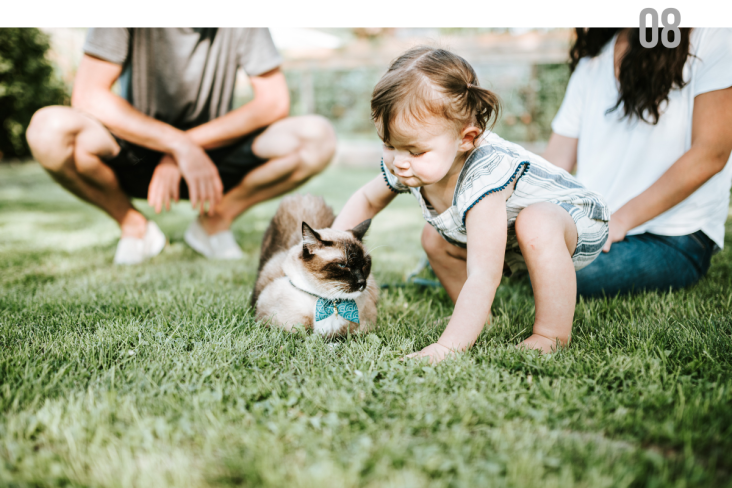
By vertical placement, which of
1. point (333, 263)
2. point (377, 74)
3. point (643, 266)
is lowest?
point (643, 266)

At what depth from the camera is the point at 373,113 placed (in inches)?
69.1

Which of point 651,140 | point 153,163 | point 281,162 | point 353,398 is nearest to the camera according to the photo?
point 353,398

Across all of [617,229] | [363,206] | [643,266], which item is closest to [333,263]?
[363,206]

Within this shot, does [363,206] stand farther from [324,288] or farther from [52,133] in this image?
[52,133]

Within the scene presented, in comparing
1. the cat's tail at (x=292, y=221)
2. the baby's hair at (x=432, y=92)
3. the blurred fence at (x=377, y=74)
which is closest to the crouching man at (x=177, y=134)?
the cat's tail at (x=292, y=221)

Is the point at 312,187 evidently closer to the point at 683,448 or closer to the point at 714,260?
the point at 714,260

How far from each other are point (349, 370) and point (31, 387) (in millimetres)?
996

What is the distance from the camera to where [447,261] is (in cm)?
223

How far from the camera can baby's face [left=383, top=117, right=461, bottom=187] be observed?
5.31 feet

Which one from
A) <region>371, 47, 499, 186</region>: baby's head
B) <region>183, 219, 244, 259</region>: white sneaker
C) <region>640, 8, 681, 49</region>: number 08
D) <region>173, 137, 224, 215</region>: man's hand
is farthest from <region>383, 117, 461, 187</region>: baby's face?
<region>183, 219, 244, 259</region>: white sneaker

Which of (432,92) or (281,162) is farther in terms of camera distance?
(281,162)

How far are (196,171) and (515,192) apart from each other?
2.07m

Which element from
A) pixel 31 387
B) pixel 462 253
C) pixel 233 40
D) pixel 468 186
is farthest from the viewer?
pixel 233 40

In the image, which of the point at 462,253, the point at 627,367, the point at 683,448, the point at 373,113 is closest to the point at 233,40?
the point at 373,113
